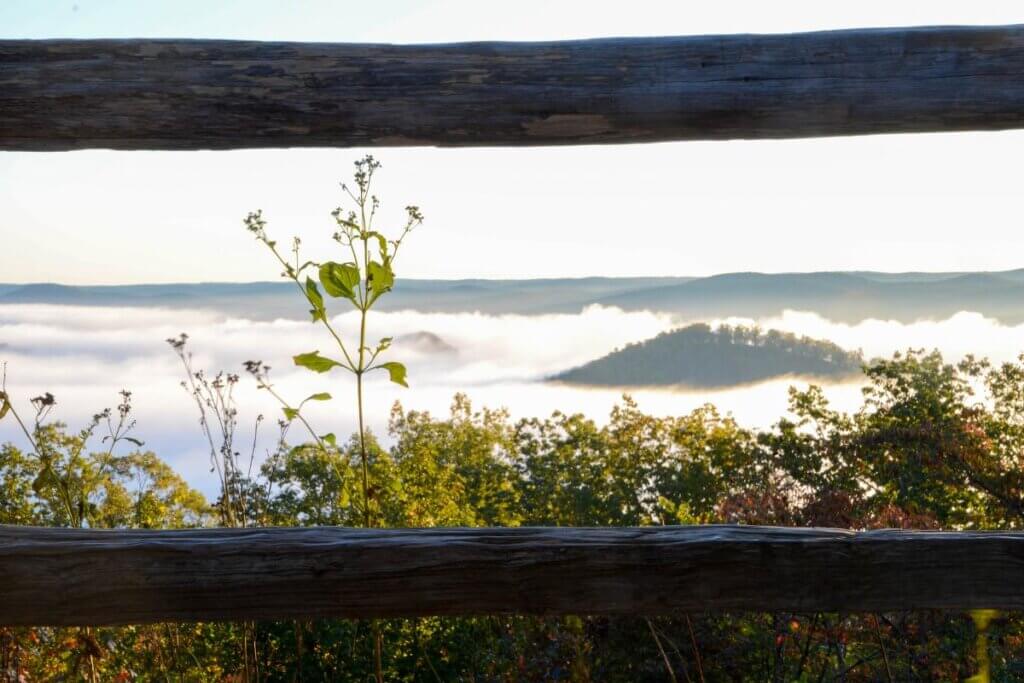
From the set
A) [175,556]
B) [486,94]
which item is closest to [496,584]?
[175,556]

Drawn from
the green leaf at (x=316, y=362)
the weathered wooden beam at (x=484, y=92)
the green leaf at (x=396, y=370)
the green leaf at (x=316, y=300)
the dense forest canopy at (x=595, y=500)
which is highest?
the weathered wooden beam at (x=484, y=92)

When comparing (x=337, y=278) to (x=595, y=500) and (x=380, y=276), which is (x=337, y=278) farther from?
(x=595, y=500)

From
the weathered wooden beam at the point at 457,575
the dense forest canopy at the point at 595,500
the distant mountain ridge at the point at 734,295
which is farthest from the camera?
the distant mountain ridge at the point at 734,295

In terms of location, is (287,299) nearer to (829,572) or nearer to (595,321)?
(595,321)

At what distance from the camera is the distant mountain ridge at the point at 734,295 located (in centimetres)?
492

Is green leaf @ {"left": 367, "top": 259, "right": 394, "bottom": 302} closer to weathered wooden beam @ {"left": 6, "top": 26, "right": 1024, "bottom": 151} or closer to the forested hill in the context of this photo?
weathered wooden beam @ {"left": 6, "top": 26, "right": 1024, "bottom": 151}

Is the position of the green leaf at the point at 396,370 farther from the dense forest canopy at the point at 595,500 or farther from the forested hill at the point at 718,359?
the forested hill at the point at 718,359

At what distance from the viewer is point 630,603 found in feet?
4.69

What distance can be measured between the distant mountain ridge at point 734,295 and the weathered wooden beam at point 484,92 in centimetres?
321

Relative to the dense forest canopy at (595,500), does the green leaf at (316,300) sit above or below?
above

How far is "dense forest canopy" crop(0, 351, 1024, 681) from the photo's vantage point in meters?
2.89

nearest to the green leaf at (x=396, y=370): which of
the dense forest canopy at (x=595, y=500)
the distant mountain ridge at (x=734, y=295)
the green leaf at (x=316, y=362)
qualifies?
the green leaf at (x=316, y=362)

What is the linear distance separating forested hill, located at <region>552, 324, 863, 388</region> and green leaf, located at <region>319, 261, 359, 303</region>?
3.42m

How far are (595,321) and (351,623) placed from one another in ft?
7.90
